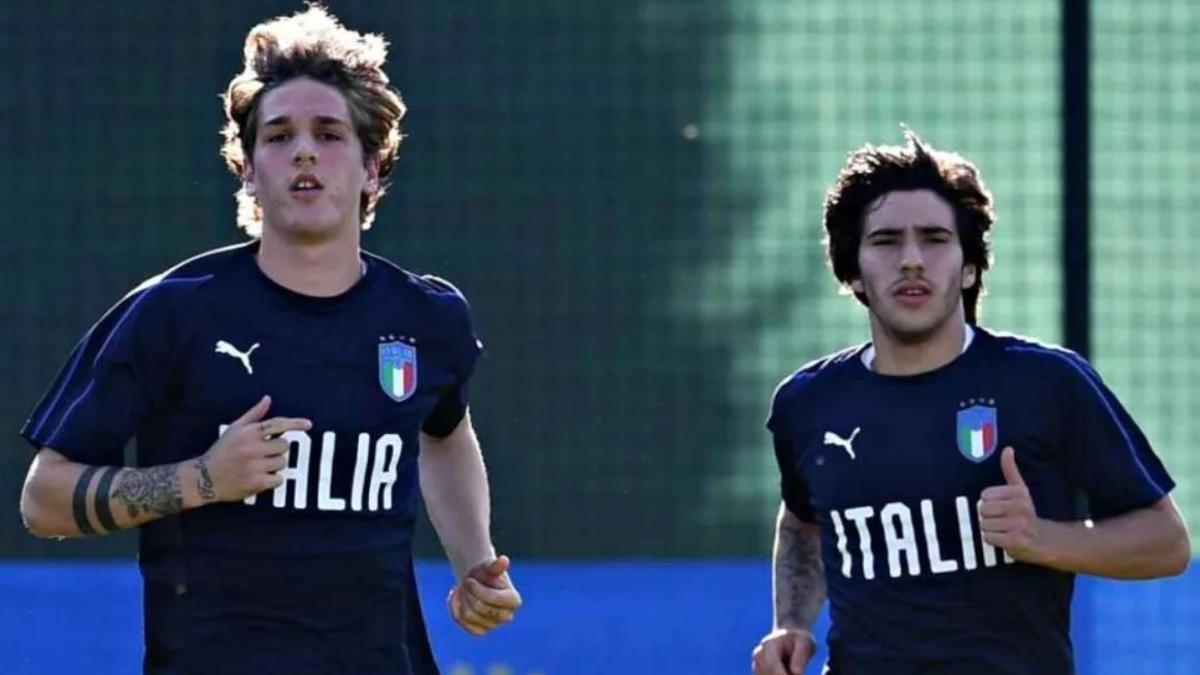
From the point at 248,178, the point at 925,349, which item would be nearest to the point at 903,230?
the point at 925,349

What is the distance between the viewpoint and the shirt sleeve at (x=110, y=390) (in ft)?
14.9

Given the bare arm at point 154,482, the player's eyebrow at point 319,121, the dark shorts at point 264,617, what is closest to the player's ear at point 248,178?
the player's eyebrow at point 319,121

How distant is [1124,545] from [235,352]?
159cm

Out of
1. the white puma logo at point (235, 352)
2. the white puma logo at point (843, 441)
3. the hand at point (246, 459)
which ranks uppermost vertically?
the white puma logo at point (235, 352)

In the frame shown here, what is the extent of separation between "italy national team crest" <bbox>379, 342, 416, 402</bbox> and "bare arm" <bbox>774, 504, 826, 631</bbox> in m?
0.87

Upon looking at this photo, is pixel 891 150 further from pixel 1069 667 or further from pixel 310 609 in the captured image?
pixel 310 609

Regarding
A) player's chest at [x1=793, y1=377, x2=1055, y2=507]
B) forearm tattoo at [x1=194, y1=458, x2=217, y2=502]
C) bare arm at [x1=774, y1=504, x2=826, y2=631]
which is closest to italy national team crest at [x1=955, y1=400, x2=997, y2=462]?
player's chest at [x1=793, y1=377, x2=1055, y2=507]

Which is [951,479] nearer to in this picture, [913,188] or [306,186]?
[913,188]

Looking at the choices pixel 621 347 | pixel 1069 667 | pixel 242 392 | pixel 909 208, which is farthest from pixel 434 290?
pixel 621 347

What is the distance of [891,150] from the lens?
203 inches

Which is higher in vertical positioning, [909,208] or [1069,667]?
[909,208]

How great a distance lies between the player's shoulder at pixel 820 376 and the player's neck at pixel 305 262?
0.92 m

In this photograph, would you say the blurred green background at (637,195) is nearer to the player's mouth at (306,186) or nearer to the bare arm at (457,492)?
the bare arm at (457,492)

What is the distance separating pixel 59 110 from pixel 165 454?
9.96ft
